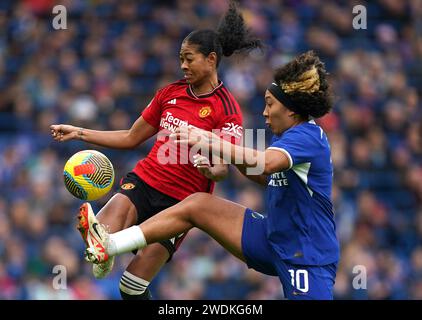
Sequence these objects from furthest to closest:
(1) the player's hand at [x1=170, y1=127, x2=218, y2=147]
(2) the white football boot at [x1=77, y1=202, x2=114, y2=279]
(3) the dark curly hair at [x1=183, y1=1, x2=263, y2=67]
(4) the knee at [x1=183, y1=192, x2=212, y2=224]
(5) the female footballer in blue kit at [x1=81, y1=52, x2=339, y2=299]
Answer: (3) the dark curly hair at [x1=183, y1=1, x2=263, y2=67] < (4) the knee at [x1=183, y1=192, x2=212, y2=224] < (5) the female footballer in blue kit at [x1=81, y1=52, x2=339, y2=299] < (2) the white football boot at [x1=77, y1=202, x2=114, y2=279] < (1) the player's hand at [x1=170, y1=127, x2=218, y2=147]

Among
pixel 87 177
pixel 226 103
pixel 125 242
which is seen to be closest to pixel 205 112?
pixel 226 103

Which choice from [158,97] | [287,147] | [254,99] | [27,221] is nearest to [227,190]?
[254,99]

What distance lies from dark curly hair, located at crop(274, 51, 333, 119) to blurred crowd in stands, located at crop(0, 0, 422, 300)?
510 centimetres

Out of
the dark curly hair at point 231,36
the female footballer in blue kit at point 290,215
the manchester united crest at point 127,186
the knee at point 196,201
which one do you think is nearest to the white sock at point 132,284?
the manchester united crest at point 127,186

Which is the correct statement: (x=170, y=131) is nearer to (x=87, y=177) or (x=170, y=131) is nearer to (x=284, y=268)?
(x=87, y=177)

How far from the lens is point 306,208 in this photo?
664 centimetres

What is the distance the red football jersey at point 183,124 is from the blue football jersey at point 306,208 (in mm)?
728

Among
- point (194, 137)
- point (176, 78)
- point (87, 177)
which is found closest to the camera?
point (194, 137)

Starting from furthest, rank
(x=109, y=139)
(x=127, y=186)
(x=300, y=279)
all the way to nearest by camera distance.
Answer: (x=109, y=139), (x=127, y=186), (x=300, y=279)

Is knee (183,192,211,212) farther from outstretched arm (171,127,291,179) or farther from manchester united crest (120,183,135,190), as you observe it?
manchester united crest (120,183,135,190)

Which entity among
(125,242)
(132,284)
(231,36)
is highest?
(231,36)

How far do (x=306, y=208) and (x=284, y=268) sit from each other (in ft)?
1.52

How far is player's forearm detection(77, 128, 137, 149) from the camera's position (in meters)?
7.53

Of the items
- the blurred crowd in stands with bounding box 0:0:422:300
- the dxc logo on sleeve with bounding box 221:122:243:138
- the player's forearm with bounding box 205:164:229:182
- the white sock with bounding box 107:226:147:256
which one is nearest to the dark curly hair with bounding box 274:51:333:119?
the dxc logo on sleeve with bounding box 221:122:243:138
